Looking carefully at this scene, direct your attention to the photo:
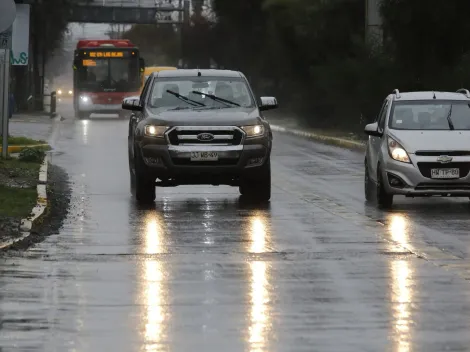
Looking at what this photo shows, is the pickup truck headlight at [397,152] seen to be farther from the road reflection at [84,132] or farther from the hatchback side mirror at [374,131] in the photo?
the road reflection at [84,132]

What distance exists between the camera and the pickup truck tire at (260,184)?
71.7 feet

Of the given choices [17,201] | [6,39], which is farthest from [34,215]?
[6,39]

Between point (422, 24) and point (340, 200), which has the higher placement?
point (422, 24)

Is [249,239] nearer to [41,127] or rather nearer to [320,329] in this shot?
[320,329]

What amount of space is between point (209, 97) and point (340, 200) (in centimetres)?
248

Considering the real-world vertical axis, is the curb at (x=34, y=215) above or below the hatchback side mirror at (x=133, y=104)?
below

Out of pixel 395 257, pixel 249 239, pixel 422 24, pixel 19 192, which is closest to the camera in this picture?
pixel 395 257

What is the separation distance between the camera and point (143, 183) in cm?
2180

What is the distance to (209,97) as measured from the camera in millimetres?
22812

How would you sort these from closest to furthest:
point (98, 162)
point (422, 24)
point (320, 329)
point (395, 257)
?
1. point (320, 329)
2. point (395, 257)
3. point (98, 162)
4. point (422, 24)

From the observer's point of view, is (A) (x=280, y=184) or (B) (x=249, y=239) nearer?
(B) (x=249, y=239)

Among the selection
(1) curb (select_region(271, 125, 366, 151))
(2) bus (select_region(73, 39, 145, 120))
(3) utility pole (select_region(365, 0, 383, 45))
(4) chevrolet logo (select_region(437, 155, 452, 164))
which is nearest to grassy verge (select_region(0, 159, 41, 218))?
(4) chevrolet logo (select_region(437, 155, 452, 164))

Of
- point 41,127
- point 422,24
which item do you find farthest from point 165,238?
point 41,127

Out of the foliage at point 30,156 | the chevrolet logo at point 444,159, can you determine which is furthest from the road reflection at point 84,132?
the chevrolet logo at point 444,159
